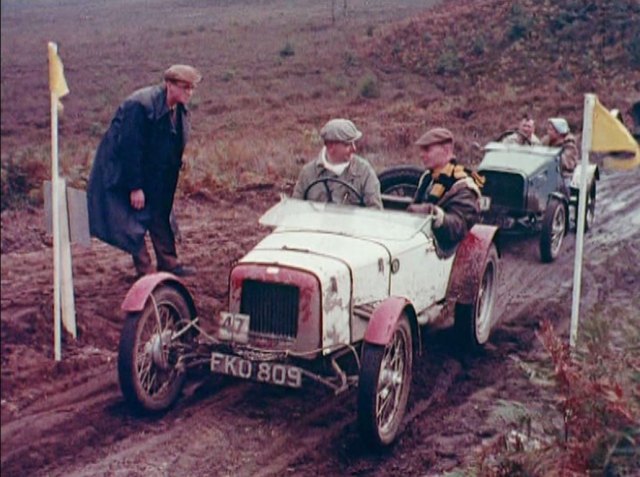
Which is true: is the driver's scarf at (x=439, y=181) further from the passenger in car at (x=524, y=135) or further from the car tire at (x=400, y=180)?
the passenger in car at (x=524, y=135)

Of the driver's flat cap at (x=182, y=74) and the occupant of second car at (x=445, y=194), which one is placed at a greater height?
the driver's flat cap at (x=182, y=74)

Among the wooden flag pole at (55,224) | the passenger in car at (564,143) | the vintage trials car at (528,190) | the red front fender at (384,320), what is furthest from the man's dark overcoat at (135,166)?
the passenger in car at (564,143)

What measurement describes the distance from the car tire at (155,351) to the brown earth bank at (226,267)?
0.33 ft

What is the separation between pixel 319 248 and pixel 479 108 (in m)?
3.08

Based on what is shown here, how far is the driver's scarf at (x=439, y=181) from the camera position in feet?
21.6

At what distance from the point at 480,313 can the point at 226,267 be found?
1.63 m

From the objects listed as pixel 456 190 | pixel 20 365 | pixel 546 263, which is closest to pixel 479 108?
pixel 546 263

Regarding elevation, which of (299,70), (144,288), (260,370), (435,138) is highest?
(299,70)

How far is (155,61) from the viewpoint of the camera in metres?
5.32

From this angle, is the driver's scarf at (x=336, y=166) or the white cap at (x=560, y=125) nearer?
the driver's scarf at (x=336, y=166)

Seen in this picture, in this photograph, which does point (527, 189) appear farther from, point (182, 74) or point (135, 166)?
point (135, 166)

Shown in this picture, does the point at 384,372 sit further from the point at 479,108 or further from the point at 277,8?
the point at 479,108

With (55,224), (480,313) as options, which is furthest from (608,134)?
(55,224)

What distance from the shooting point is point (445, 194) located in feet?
21.4
